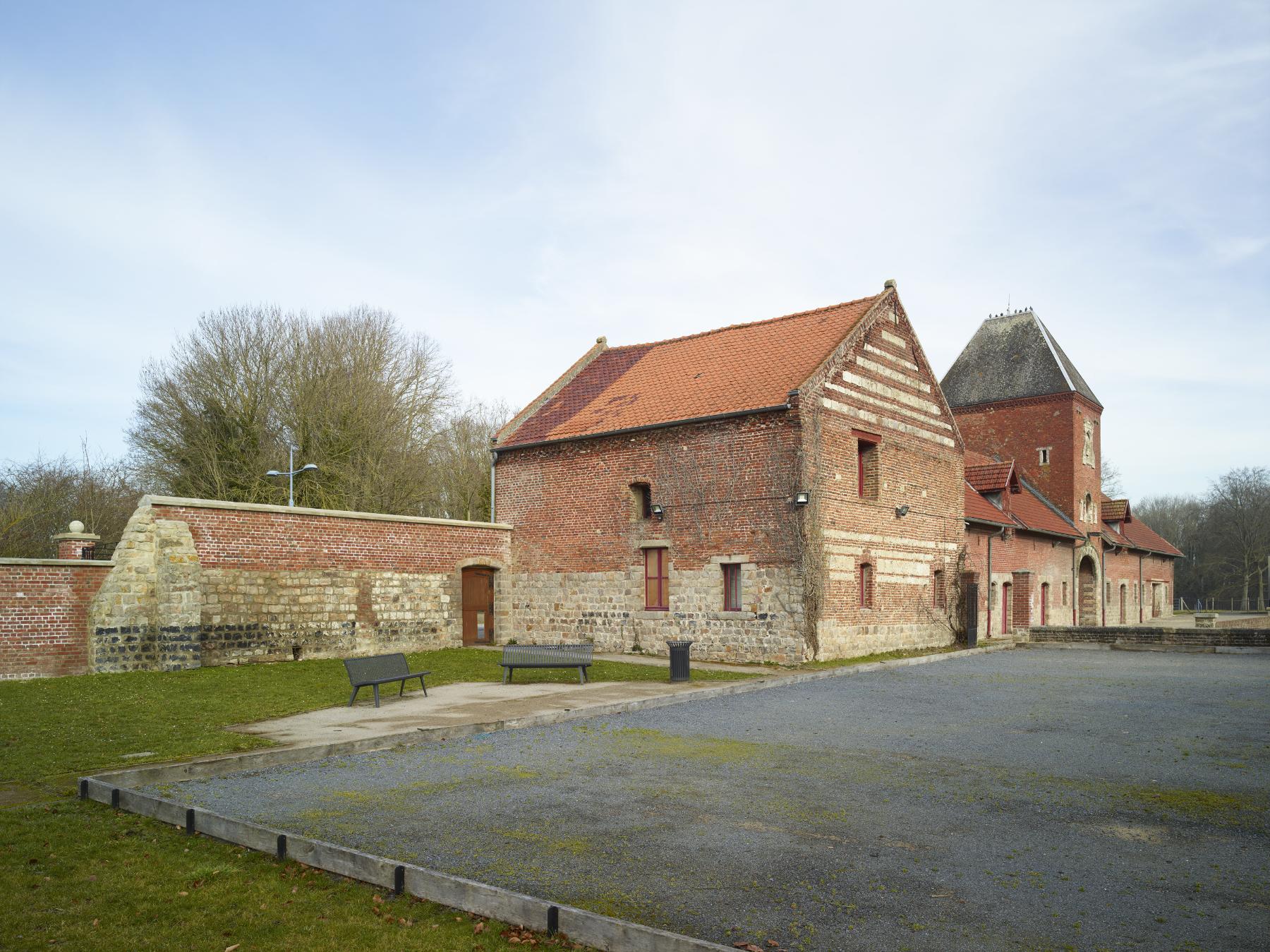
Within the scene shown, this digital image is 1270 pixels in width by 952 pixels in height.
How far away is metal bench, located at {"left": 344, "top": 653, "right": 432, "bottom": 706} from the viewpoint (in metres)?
12.6

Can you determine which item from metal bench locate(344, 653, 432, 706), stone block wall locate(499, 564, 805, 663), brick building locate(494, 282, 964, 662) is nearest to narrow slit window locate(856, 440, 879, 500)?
brick building locate(494, 282, 964, 662)

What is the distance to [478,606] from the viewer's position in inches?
949

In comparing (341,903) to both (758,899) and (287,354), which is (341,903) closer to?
(758,899)

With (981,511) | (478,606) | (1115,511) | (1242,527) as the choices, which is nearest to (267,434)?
(478,606)

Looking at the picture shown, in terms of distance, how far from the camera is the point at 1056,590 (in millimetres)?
34125

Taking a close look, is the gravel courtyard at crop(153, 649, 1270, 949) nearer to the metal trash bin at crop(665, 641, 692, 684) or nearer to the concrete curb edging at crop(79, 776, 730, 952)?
the concrete curb edging at crop(79, 776, 730, 952)

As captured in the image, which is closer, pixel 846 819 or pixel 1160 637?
pixel 846 819

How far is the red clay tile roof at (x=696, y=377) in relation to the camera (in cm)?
2069

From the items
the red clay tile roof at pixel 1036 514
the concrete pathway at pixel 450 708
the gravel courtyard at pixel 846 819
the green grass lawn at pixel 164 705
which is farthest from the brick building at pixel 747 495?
the red clay tile roof at pixel 1036 514

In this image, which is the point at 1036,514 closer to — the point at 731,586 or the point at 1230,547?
the point at 731,586

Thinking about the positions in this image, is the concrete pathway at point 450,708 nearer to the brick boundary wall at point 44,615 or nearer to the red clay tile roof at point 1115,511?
the brick boundary wall at point 44,615

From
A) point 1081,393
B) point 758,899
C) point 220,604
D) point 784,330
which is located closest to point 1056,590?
point 1081,393

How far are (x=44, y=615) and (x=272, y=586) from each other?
4.05 meters

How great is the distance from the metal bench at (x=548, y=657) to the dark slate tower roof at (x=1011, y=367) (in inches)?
1138
